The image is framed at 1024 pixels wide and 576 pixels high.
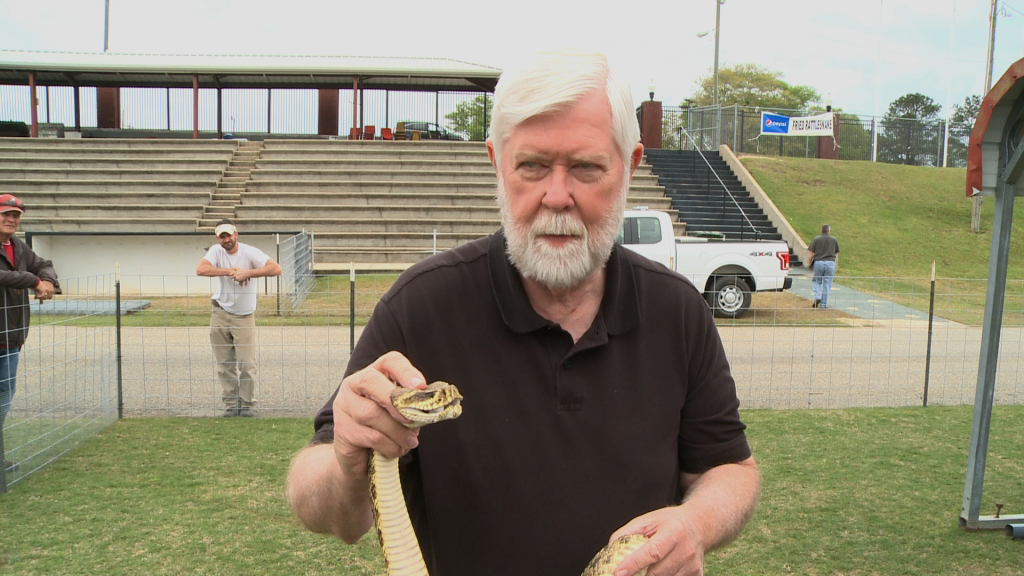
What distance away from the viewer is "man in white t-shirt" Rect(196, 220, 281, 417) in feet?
27.6

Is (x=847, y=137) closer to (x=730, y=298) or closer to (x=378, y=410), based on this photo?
(x=730, y=298)

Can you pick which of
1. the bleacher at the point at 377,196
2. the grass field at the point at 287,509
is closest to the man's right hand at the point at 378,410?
the grass field at the point at 287,509

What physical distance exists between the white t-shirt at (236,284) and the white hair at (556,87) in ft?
23.7

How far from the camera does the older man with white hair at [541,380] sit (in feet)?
5.90

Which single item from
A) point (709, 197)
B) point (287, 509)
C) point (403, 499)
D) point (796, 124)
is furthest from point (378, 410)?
point (796, 124)

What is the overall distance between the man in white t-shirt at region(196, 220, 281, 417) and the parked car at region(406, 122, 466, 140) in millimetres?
24913

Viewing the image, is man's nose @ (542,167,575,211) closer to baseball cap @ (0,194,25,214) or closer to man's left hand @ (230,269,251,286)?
baseball cap @ (0,194,25,214)

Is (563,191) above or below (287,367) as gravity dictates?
above

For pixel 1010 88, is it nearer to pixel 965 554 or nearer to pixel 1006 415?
pixel 965 554

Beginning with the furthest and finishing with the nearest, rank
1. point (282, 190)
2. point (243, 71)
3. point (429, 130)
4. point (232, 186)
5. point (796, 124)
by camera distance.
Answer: point (429, 130) < point (796, 124) < point (243, 71) < point (232, 186) < point (282, 190)

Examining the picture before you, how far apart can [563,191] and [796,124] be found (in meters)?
31.0

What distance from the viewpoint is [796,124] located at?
30.2 m

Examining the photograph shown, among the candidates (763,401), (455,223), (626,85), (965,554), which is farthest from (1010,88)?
(455,223)

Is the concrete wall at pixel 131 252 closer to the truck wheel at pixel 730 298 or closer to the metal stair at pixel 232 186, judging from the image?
the metal stair at pixel 232 186
